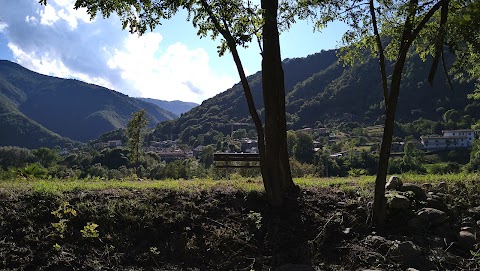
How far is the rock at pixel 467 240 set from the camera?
6.45 metres

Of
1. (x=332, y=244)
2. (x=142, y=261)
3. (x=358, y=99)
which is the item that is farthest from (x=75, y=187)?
(x=358, y=99)

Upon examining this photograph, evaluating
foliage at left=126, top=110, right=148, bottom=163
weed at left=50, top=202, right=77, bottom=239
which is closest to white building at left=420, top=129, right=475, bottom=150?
foliage at left=126, top=110, right=148, bottom=163

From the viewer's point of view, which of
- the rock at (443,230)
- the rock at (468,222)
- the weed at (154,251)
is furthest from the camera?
the rock at (468,222)

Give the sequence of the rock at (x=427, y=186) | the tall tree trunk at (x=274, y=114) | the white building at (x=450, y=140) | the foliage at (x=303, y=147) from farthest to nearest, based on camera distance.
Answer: the white building at (x=450, y=140) → the foliage at (x=303, y=147) → the rock at (x=427, y=186) → the tall tree trunk at (x=274, y=114)

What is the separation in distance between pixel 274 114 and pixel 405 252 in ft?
11.5

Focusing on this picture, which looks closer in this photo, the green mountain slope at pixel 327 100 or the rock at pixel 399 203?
the rock at pixel 399 203

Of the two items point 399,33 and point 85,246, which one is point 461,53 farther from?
point 85,246

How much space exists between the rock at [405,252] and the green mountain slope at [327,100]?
8105cm

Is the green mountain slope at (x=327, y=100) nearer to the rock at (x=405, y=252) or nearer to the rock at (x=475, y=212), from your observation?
the rock at (x=475, y=212)

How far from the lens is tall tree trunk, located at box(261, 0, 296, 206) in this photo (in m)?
7.59

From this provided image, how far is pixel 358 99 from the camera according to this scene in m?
118

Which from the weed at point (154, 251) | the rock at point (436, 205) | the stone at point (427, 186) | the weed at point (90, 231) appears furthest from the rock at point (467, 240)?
the weed at point (90, 231)

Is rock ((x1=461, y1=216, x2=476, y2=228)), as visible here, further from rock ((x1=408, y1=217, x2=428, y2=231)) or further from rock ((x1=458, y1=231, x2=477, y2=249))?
rock ((x1=408, y1=217, x2=428, y2=231))

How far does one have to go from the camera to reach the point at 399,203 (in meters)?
7.20
